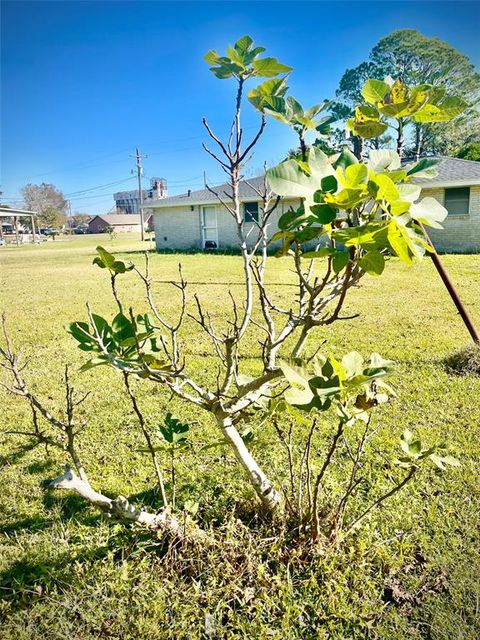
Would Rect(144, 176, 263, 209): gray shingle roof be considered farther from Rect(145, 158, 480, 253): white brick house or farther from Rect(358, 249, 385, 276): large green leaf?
Rect(358, 249, 385, 276): large green leaf

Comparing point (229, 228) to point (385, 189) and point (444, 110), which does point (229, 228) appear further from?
point (385, 189)

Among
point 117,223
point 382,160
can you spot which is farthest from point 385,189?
point 117,223

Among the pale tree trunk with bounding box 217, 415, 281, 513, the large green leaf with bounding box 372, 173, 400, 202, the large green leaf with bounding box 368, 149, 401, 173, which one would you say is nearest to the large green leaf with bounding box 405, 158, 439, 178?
the large green leaf with bounding box 368, 149, 401, 173

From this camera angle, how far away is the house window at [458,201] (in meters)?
14.6

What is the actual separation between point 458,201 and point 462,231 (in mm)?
1136

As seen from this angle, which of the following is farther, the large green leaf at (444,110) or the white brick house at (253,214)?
the white brick house at (253,214)

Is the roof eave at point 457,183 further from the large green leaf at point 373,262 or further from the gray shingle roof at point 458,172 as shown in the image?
the large green leaf at point 373,262

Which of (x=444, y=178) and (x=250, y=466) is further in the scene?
(x=444, y=178)

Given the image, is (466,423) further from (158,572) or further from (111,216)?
(111,216)

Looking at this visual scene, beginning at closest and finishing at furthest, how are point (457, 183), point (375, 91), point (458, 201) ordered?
point (375, 91), point (457, 183), point (458, 201)

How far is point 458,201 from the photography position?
1477 cm

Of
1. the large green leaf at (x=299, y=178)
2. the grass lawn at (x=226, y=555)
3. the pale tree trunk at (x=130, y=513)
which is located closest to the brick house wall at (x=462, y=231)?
the grass lawn at (x=226, y=555)

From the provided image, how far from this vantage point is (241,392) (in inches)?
60.9

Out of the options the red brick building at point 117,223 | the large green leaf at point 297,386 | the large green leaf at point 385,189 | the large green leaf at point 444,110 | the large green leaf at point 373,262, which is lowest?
the large green leaf at point 297,386
